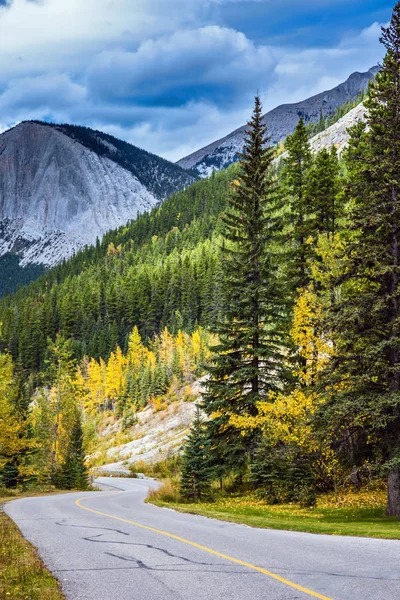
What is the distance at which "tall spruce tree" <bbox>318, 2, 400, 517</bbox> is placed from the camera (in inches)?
576

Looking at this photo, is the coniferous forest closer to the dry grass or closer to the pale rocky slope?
the dry grass

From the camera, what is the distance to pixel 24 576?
747cm

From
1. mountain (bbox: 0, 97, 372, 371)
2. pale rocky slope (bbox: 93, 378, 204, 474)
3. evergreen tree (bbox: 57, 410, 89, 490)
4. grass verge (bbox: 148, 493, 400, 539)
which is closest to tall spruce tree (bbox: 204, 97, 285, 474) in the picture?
grass verge (bbox: 148, 493, 400, 539)

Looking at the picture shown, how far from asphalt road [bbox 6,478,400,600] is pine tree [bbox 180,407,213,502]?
873 centimetres

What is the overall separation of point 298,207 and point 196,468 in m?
15.9

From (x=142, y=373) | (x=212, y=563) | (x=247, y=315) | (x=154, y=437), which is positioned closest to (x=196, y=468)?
(x=247, y=315)

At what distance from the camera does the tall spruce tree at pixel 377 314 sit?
576 inches

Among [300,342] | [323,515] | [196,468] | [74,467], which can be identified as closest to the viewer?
[323,515]

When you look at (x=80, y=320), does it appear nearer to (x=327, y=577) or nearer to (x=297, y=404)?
(x=297, y=404)

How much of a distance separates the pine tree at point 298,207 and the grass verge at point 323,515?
39.7 feet

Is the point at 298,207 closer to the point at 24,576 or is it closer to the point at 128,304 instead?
the point at 24,576

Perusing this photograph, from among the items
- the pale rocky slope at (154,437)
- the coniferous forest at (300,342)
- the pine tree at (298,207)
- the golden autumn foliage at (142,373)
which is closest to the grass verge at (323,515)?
the coniferous forest at (300,342)

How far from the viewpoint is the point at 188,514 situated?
57.0ft

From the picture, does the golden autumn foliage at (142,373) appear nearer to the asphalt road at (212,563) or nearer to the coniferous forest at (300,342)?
the coniferous forest at (300,342)
